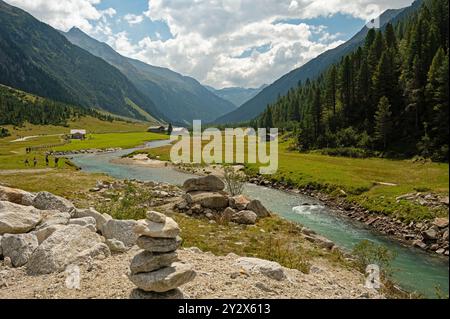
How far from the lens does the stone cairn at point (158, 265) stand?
477 inches

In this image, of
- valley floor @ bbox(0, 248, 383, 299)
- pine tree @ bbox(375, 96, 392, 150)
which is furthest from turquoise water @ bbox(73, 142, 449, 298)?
pine tree @ bbox(375, 96, 392, 150)

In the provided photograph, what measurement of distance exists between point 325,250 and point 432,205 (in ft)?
49.0

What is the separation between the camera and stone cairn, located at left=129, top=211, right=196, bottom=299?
39.8 feet

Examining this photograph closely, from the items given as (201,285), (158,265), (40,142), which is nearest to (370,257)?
(201,285)

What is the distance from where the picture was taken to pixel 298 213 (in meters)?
41.0

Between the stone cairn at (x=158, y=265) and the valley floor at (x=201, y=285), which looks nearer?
the stone cairn at (x=158, y=265)

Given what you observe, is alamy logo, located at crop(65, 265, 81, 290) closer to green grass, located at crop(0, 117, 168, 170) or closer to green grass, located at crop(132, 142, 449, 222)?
green grass, located at crop(132, 142, 449, 222)

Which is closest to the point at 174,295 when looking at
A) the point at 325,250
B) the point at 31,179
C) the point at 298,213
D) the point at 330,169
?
the point at 325,250

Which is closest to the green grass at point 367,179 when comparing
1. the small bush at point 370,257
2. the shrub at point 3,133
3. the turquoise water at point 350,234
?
the turquoise water at point 350,234

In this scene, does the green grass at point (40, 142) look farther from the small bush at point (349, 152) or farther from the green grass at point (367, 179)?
the small bush at point (349, 152)

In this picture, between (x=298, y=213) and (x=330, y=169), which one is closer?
(x=298, y=213)

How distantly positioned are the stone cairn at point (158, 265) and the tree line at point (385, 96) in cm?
4930
